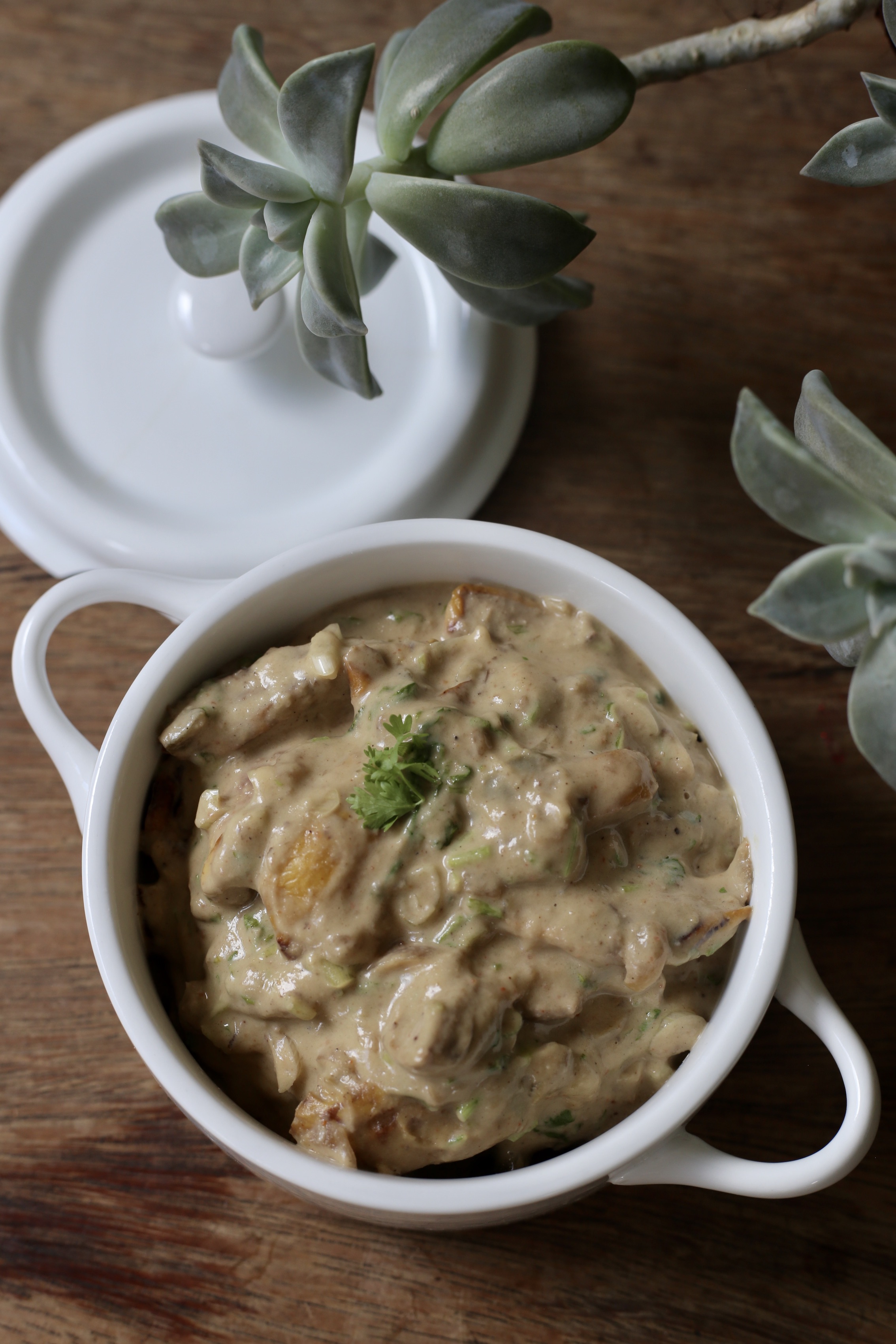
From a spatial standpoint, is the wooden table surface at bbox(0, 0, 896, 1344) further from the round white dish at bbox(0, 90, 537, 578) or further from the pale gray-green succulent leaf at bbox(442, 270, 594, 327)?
the pale gray-green succulent leaf at bbox(442, 270, 594, 327)

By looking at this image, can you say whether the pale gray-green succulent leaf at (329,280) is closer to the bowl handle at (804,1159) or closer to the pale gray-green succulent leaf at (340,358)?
the pale gray-green succulent leaf at (340,358)

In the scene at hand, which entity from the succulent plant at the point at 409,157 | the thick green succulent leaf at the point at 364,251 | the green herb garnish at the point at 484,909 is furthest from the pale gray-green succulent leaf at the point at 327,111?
the green herb garnish at the point at 484,909

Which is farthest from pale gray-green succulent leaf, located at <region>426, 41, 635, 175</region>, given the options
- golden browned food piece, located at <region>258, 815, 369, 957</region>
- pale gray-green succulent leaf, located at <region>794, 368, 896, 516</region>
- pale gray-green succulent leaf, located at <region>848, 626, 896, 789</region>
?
golden browned food piece, located at <region>258, 815, 369, 957</region>

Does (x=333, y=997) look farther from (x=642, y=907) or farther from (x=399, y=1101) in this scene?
(x=642, y=907)

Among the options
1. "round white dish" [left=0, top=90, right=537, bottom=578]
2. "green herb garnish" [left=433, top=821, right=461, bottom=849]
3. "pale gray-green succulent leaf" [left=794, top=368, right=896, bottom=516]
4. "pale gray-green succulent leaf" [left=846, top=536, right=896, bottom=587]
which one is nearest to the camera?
"pale gray-green succulent leaf" [left=846, top=536, right=896, bottom=587]

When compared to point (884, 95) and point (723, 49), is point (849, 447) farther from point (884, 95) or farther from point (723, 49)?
point (723, 49)

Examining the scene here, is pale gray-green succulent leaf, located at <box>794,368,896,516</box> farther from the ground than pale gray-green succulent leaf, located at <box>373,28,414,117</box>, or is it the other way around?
pale gray-green succulent leaf, located at <box>373,28,414,117</box>
